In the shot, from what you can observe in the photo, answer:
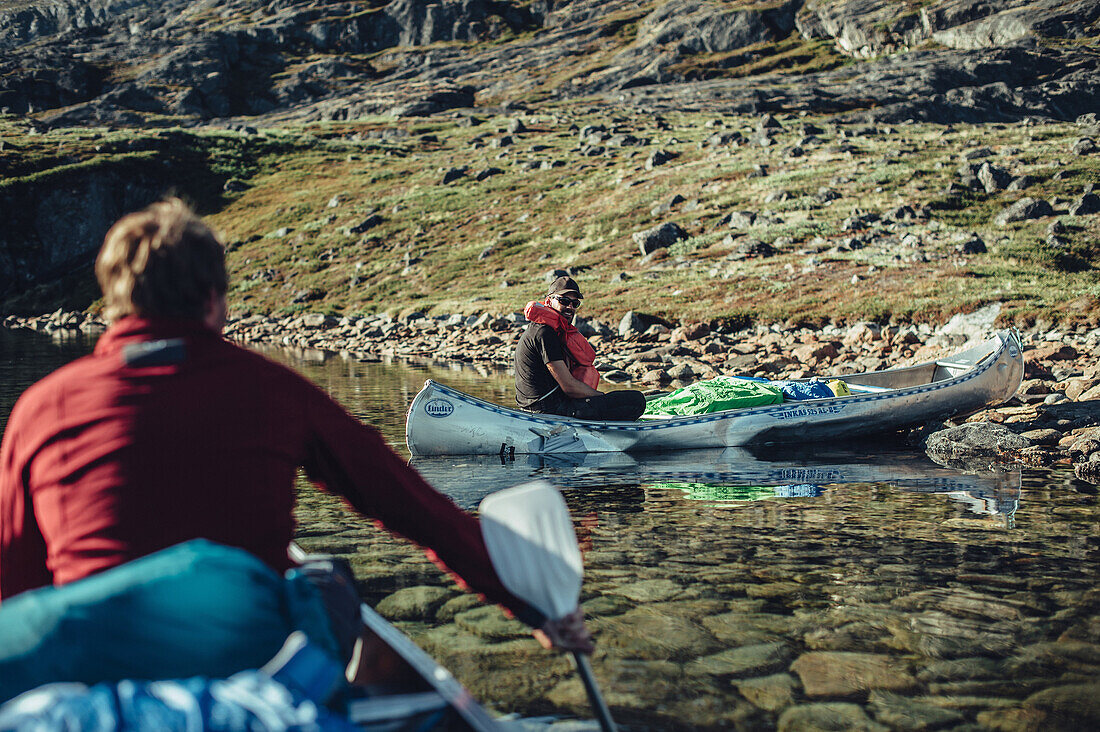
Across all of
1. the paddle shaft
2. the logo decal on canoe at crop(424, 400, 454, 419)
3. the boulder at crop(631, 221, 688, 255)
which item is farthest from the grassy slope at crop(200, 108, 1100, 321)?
the paddle shaft

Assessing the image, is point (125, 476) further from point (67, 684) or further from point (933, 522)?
point (933, 522)

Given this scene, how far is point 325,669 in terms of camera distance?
82.0 inches

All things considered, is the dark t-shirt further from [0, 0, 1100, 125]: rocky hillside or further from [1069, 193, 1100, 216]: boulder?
[0, 0, 1100, 125]: rocky hillside

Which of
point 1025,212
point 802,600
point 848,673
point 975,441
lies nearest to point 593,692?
point 848,673

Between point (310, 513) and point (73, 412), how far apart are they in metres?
6.39

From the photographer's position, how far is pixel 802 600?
5.62 meters

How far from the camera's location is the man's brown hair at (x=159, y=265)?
233 cm

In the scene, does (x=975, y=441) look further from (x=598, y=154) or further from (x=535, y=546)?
(x=598, y=154)

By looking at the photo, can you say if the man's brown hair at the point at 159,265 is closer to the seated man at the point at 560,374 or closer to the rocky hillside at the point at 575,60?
the seated man at the point at 560,374

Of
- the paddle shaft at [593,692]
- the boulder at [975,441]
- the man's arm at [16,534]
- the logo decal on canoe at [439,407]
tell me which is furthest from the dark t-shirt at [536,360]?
the man's arm at [16,534]

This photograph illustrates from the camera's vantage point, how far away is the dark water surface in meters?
4.21

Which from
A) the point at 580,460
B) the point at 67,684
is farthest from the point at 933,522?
the point at 67,684

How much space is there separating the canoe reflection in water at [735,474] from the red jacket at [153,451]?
6.36m

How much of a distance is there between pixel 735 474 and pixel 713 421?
1372 millimetres
